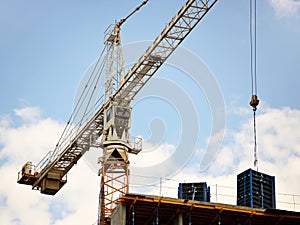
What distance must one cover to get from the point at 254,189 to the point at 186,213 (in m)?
16.5

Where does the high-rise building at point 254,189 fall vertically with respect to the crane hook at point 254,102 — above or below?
below

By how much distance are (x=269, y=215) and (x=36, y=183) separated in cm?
5088

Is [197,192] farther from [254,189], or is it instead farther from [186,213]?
[186,213]

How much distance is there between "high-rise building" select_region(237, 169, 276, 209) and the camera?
7788 centimetres

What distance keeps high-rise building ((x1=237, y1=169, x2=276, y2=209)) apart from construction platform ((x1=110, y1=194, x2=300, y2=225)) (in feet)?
40.8

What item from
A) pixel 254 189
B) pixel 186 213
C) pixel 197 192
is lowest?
pixel 186 213

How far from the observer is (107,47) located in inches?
4038

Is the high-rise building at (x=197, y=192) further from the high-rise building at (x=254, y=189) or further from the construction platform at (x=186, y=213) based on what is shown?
the construction platform at (x=186, y=213)

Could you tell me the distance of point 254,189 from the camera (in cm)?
7794

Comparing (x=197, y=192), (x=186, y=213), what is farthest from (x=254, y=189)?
(x=186, y=213)

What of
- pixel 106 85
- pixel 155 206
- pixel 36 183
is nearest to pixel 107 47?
pixel 106 85

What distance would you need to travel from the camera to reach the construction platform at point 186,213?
2450 inches

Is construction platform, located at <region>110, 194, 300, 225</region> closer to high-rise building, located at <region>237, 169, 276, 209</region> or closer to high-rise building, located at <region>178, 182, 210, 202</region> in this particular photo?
high-rise building, located at <region>178, 182, 210, 202</region>

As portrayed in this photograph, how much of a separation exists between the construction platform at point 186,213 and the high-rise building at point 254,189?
12.4m
